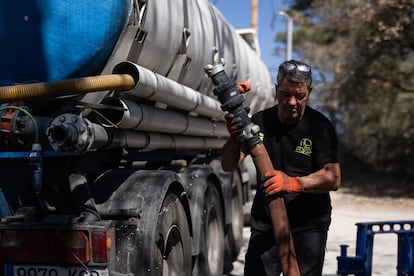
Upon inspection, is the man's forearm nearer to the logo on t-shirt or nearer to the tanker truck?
the logo on t-shirt

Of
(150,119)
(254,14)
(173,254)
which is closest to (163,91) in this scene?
(150,119)

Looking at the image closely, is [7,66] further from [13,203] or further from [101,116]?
[13,203]

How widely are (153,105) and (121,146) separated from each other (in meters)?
Answer: 0.56

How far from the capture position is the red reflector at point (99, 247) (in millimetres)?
2980

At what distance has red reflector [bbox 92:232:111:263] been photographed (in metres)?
2.98

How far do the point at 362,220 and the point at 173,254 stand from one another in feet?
25.2

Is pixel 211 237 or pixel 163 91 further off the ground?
pixel 163 91

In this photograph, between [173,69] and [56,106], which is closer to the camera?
[56,106]

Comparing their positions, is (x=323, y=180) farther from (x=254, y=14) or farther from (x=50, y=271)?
(x=254, y=14)

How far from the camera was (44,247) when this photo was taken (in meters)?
3.04

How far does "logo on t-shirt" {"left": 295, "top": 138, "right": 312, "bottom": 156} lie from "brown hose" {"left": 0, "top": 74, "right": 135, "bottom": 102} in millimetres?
1136

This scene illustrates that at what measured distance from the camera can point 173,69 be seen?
440 centimetres

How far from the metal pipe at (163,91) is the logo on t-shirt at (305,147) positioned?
1051 millimetres

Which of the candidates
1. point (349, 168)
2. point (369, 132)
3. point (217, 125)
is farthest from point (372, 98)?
point (217, 125)
